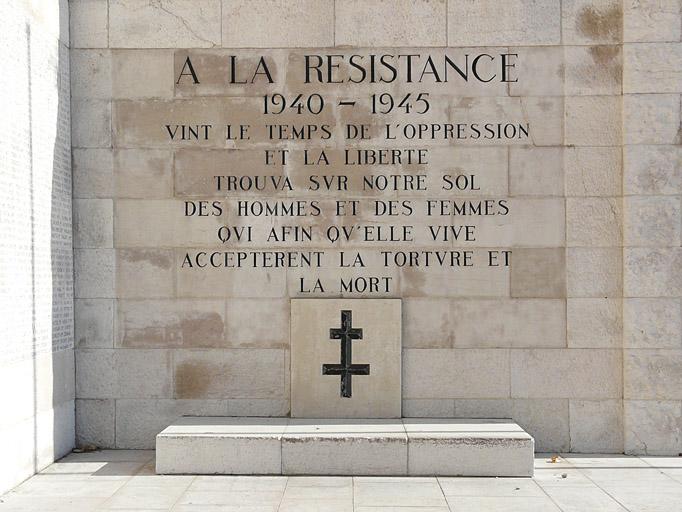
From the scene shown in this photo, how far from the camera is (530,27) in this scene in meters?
8.79

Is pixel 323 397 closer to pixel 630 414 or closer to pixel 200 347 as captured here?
pixel 200 347

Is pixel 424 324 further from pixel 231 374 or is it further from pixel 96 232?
pixel 96 232

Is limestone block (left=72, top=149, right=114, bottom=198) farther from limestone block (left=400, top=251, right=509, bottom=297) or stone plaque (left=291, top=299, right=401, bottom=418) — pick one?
limestone block (left=400, top=251, right=509, bottom=297)

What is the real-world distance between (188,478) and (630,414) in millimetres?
4567

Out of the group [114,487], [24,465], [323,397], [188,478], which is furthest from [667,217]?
[24,465]

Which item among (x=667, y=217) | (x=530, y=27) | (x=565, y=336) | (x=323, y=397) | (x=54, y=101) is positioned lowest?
(x=323, y=397)

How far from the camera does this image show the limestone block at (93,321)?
8828mm

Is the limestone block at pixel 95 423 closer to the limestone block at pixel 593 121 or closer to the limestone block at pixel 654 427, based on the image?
the limestone block at pixel 654 427

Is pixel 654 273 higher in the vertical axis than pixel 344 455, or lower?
higher

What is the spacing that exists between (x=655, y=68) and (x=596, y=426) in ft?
12.5

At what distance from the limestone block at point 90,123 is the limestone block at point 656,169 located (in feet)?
18.3

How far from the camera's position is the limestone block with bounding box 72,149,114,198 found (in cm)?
884

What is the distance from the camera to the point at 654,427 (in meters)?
8.59

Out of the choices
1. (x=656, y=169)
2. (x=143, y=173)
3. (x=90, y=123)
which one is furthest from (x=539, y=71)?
(x=90, y=123)
